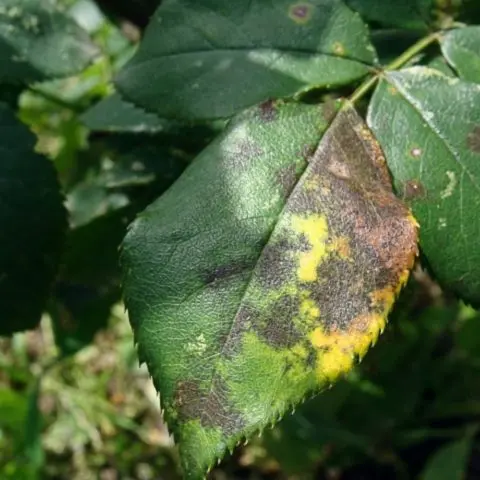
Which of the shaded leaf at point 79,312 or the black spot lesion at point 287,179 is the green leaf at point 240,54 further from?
the shaded leaf at point 79,312

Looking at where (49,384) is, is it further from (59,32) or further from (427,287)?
(59,32)

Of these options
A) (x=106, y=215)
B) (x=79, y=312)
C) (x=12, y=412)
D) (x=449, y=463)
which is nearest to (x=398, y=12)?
(x=106, y=215)

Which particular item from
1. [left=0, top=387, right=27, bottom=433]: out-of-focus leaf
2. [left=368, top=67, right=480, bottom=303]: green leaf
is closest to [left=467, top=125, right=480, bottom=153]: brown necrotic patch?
[left=368, top=67, right=480, bottom=303]: green leaf

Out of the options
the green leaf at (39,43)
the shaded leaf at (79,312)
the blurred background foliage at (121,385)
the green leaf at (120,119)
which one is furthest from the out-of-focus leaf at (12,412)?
the green leaf at (39,43)

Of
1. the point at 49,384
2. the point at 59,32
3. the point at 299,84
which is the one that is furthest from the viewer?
the point at 49,384

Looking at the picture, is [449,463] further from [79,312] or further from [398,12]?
[398,12]

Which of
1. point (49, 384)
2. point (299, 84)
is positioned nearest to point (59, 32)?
point (299, 84)
